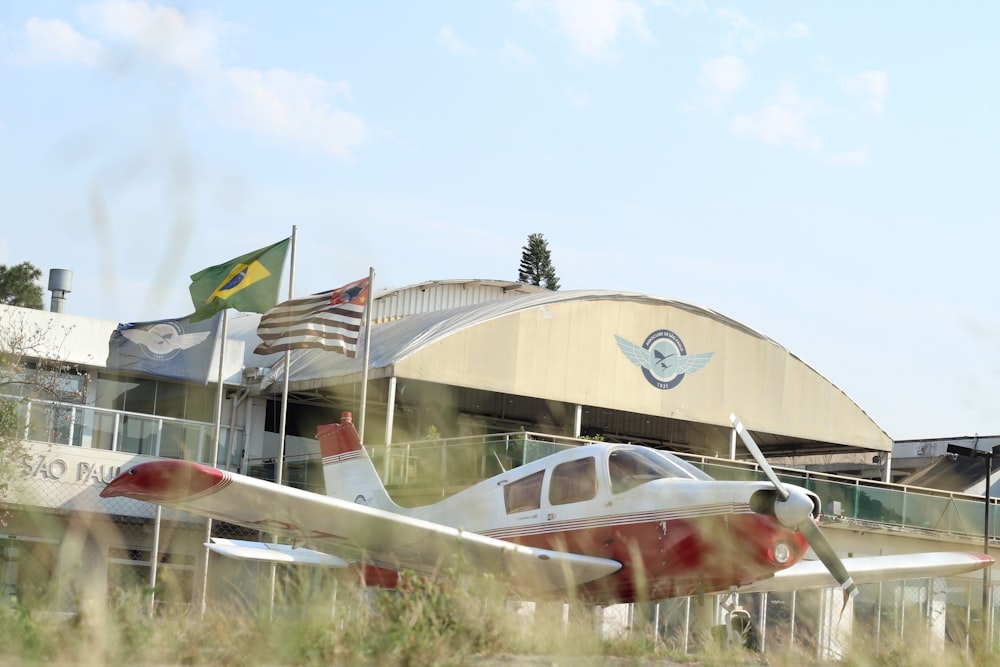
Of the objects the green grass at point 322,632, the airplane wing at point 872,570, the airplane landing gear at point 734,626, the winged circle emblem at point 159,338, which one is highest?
the winged circle emblem at point 159,338

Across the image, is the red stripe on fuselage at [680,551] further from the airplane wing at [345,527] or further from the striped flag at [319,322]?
the striped flag at [319,322]

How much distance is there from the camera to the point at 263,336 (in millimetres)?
21750

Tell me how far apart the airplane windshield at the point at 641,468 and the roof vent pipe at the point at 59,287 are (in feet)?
68.8

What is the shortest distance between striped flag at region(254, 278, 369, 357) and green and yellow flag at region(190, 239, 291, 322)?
528 millimetres

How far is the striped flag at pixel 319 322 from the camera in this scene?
21.3 meters

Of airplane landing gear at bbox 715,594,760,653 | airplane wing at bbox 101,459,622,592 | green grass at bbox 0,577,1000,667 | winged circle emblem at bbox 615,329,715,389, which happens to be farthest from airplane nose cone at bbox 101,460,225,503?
winged circle emblem at bbox 615,329,715,389

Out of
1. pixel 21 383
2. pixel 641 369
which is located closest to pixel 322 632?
pixel 21 383

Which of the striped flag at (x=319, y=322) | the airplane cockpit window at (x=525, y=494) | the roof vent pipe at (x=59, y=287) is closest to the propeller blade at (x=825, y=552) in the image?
the airplane cockpit window at (x=525, y=494)

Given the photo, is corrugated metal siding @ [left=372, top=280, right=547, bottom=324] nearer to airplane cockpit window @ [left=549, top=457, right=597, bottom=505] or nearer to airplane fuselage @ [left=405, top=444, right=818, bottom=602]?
airplane fuselage @ [left=405, top=444, right=818, bottom=602]

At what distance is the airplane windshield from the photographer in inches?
482

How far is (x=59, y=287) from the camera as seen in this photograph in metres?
30.0

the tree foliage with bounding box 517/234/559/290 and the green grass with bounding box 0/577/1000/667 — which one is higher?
the tree foliage with bounding box 517/234/559/290

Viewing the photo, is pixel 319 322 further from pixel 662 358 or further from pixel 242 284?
pixel 662 358

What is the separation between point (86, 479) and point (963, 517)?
63.0 feet
